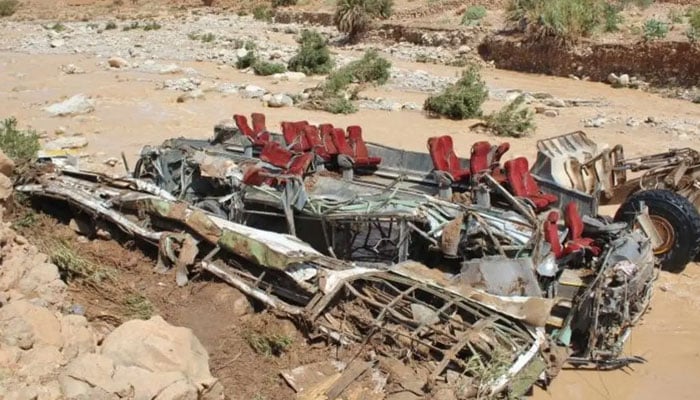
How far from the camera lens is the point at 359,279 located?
637 cm

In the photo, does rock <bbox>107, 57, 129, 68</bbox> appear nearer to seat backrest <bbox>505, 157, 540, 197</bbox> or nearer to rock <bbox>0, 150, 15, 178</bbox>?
rock <bbox>0, 150, 15, 178</bbox>

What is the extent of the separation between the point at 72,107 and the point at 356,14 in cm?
1754

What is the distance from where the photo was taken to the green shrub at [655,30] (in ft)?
77.2

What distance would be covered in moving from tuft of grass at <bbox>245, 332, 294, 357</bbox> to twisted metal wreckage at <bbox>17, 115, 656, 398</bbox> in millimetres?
244

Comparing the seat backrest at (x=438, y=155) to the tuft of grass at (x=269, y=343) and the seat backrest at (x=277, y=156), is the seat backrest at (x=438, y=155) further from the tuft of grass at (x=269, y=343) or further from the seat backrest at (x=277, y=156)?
the tuft of grass at (x=269, y=343)

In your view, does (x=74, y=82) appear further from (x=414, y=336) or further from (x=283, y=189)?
(x=414, y=336)

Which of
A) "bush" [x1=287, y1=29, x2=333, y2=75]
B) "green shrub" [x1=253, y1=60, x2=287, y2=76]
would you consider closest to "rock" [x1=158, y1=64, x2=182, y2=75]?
"green shrub" [x1=253, y1=60, x2=287, y2=76]

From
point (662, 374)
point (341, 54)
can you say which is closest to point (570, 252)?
point (662, 374)

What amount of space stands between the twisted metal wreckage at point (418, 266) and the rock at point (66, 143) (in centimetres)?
800

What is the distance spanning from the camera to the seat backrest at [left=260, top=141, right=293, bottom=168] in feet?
27.1

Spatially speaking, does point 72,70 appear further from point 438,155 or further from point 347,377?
point 347,377

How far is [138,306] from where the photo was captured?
710cm

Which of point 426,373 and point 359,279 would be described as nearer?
point 426,373

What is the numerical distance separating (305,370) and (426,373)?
1103 mm
